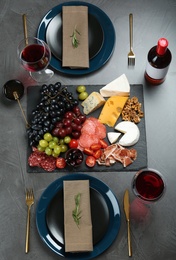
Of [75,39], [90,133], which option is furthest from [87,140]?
[75,39]

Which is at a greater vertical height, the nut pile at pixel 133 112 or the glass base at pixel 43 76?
the glass base at pixel 43 76

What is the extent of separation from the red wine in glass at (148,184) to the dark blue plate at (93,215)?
3.5 inches

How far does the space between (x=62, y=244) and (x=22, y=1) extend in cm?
86

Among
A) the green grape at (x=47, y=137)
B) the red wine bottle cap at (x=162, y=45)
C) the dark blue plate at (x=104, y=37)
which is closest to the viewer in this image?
Result: the red wine bottle cap at (x=162, y=45)

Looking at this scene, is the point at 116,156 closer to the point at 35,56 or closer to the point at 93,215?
the point at 93,215

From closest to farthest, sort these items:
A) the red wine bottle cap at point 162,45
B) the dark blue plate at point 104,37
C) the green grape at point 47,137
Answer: the red wine bottle cap at point 162,45 → the green grape at point 47,137 → the dark blue plate at point 104,37

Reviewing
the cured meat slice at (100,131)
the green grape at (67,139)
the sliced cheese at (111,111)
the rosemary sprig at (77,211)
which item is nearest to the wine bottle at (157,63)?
the sliced cheese at (111,111)

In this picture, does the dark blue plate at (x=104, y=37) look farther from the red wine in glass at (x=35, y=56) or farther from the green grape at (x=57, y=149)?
the green grape at (x=57, y=149)

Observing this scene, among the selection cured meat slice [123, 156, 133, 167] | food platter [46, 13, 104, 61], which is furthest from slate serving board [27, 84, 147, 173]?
food platter [46, 13, 104, 61]

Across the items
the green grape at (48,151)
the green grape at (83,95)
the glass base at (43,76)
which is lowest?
the green grape at (48,151)

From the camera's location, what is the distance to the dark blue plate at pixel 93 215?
136 centimetres

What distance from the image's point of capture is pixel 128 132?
56.7 inches

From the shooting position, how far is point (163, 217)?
139cm

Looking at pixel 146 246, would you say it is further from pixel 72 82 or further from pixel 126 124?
pixel 72 82
